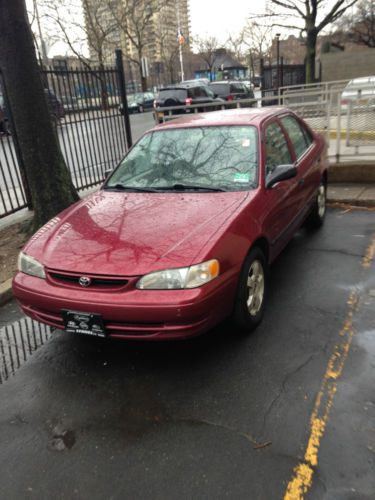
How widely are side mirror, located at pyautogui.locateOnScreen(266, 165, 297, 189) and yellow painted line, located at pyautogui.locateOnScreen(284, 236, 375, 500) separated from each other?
1.23 m

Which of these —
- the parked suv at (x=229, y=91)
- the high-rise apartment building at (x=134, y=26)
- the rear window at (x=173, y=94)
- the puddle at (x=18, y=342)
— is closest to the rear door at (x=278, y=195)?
the puddle at (x=18, y=342)

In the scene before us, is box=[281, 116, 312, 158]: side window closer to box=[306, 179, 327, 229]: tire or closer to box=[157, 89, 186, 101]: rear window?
box=[306, 179, 327, 229]: tire

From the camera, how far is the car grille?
111 inches

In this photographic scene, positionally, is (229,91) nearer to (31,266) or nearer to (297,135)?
(297,135)

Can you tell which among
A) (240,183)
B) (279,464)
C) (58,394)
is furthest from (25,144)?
(279,464)

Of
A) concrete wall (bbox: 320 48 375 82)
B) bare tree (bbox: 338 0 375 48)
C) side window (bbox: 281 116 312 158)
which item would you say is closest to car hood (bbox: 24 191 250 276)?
side window (bbox: 281 116 312 158)

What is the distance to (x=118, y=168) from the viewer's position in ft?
14.4

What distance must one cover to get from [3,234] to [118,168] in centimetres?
255

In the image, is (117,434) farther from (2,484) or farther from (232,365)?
(232,365)

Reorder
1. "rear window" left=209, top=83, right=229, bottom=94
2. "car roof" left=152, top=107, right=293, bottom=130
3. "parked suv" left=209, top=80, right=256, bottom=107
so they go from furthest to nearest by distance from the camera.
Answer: "rear window" left=209, top=83, right=229, bottom=94 → "parked suv" left=209, top=80, right=256, bottom=107 → "car roof" left=152, top=107, right=293, bottom=130

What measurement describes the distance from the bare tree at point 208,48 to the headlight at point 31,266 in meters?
72.6

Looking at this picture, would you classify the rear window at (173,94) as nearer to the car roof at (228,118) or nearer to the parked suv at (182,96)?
the parked suv at (182,96)

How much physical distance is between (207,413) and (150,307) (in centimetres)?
73

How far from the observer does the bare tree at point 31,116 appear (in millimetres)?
5105
